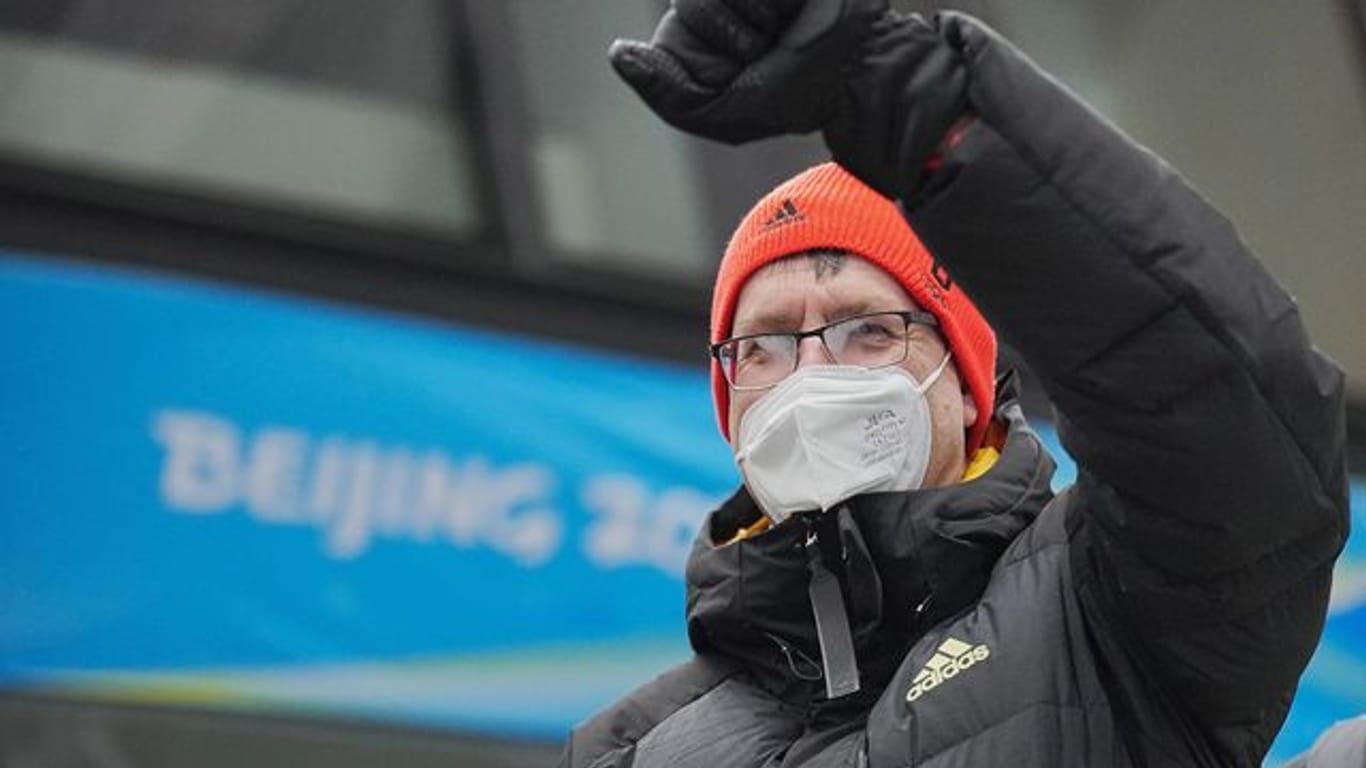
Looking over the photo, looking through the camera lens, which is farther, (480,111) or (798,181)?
(480,111)

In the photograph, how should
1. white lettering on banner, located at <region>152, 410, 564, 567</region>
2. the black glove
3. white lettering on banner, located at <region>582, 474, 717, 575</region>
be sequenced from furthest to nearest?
1. white lettering on banner, located at <region>582, 474, 717, 575</region>
2. white lettering on banner, located at <region>152, 410, 564, 567</region>
3. the black glove

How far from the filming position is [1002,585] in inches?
98.3

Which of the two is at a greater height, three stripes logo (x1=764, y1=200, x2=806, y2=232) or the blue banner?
the blue banner

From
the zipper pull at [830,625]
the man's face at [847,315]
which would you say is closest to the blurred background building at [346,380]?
the man's face at [847,315]

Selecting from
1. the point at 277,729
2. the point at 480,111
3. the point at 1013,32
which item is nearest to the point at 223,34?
the point at 480,111

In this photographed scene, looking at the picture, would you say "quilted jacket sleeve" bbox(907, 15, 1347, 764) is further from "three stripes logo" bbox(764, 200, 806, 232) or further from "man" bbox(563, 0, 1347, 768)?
"three stripes logo" bbox(764, 200, 806, 232)

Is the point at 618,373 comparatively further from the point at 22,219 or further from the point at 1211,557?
the point at 1211,557

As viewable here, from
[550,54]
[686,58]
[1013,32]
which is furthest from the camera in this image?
[1013,32]

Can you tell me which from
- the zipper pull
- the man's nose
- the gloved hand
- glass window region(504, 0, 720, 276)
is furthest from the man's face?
glass window region(504, 0, 720, 276)

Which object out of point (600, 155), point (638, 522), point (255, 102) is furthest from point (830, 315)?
point (600, 155)

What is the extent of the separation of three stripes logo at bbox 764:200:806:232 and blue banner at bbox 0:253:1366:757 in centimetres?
A: 336

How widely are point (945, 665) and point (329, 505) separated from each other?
3.87 metres

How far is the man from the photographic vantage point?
214cm

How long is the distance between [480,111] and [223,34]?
2.33 feet
